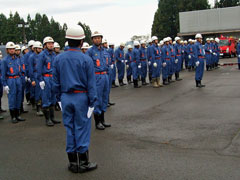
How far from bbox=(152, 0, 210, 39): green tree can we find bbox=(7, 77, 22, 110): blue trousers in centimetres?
7027

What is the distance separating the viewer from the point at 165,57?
16156 mm

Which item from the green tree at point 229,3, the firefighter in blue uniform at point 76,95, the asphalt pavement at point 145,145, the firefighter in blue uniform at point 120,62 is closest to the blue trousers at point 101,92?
the asphalt pavement at point 145,145

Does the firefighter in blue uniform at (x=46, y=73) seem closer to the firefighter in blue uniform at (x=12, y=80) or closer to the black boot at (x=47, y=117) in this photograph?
the black boot at (x=47, y=117)

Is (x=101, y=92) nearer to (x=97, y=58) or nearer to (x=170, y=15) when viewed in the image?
(x=97, y=58)

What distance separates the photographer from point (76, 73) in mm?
4992

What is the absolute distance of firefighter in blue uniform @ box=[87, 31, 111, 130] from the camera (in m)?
7.81

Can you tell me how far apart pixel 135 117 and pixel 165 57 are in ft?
25.8

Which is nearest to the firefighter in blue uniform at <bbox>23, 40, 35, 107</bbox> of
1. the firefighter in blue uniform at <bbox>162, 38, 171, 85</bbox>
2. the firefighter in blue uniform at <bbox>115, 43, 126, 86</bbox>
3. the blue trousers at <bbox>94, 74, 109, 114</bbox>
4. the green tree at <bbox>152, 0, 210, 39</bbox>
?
the blue trousers at <bbox>94, 74, 109, 114</bbox>

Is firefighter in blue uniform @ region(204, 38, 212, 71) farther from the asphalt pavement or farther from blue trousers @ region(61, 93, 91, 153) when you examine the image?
blue trousers @ region(61, 93, 91, 153)

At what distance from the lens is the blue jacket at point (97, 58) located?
314 inches

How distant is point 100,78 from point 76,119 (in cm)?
298

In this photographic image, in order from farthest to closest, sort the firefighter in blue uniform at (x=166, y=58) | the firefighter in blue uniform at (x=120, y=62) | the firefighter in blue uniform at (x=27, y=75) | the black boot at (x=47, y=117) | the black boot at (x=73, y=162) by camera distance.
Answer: the firefighter in blue uniform at (x=120, y=62) → the firefighter in blue uniform at (x=166, y=58) → the firefighter in blue uniform at (x=27, y=75) → the black boot at (x=47, y=117) → the black boot at (x=73, y=162)

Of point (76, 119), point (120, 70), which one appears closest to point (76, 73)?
point (76, 119)

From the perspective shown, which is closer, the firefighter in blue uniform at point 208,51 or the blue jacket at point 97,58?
the blue jacket at point 97,58
